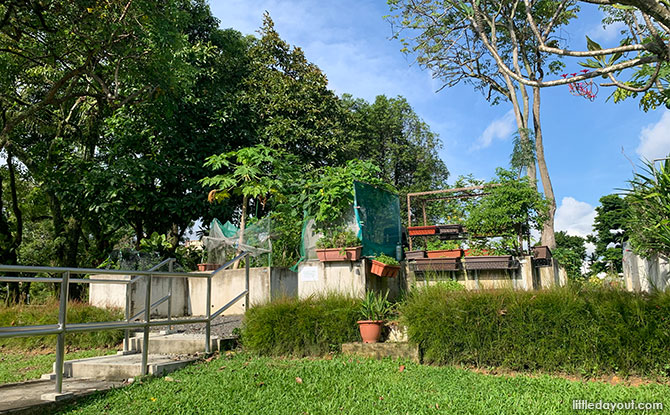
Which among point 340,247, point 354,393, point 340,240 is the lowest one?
point 354,393

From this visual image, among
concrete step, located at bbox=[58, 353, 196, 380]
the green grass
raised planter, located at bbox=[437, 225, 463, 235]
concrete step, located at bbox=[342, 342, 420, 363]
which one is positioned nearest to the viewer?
concrete step, located at bbox=[58, 353, 196, 380]

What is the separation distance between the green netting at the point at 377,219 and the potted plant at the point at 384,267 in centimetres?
28

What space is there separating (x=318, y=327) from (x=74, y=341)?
4537 mm

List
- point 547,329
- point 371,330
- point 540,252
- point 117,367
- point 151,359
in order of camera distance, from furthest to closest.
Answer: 1. point 540,252
2. point 371,330
3. point 151,359
4. point 117,367
5. point 547,329

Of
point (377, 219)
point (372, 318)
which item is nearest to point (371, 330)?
point (372, 318)

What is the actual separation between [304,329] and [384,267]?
6.25ft

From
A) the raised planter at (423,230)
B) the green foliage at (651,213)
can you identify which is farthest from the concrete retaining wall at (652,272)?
the raised planter at (423,230)

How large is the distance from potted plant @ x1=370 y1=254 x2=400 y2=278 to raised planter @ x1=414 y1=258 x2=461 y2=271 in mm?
428

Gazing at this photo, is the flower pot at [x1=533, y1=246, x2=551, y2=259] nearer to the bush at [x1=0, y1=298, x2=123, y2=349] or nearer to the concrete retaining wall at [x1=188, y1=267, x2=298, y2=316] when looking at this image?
the concrete retaining wall at [x1=188, y1=267, x2=298, y2=316]

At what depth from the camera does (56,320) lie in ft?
26.3

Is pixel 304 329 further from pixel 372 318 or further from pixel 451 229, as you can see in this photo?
pixel 451 229

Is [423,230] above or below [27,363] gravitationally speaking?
above

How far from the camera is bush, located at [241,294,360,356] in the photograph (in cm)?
596

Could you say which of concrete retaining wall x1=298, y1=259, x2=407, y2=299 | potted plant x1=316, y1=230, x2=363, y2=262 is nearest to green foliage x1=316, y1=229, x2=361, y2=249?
potted plant x1=316, y1=230, x2=363, y2=262
